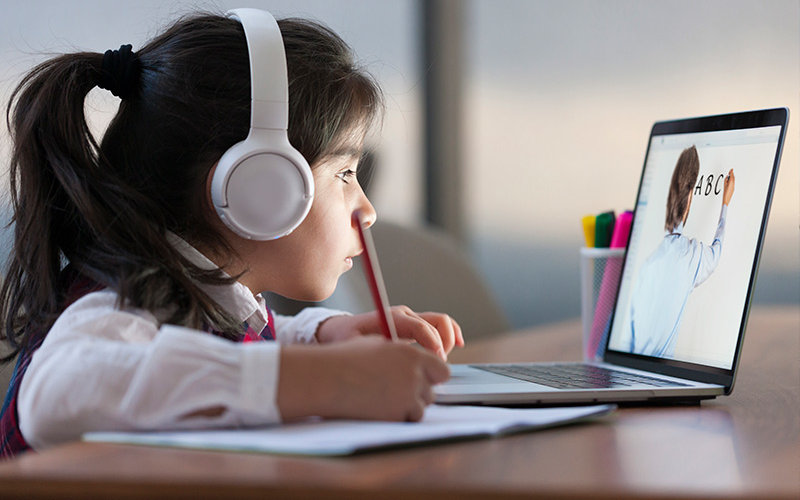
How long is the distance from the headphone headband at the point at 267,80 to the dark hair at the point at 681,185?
0.42 meters

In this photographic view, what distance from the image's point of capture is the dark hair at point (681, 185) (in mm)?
909

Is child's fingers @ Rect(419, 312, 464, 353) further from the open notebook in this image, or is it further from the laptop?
the open notebook

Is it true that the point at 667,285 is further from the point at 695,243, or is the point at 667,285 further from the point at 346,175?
the point at 346,175

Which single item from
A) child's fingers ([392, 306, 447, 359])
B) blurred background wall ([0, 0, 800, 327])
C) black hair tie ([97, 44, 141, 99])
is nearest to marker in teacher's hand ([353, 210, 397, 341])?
child's fingers ([392, 306, 447, 359])

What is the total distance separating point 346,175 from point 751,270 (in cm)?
43

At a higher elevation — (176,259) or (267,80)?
(267,80)

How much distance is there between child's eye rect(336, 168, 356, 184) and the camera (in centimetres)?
94

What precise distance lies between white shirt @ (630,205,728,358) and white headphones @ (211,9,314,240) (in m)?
0.39

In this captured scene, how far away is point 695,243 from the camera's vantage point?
0.88 m

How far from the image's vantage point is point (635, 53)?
2590 mm

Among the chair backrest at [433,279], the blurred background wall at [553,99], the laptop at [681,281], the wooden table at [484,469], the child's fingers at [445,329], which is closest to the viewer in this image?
the wooden table at [484,469]

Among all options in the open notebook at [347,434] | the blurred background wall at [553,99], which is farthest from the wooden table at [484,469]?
the blurred background wall at [553,99]

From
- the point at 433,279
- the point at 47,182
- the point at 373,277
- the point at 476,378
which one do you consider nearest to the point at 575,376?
→ the point at 476,378

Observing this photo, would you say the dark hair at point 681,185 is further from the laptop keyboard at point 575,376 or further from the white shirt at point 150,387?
the white shirt at point 150,387
